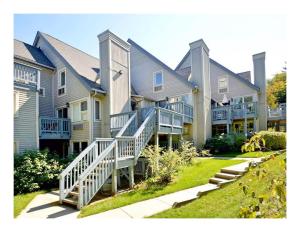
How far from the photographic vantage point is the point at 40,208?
4902 mm

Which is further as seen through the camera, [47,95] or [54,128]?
[47,95]

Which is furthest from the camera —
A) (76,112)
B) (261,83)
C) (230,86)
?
(230,86)

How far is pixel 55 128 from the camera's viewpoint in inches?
356

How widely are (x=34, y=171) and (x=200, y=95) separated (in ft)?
27.9

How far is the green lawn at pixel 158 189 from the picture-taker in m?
4.68

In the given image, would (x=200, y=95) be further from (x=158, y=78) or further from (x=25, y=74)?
(x=25, y=74)

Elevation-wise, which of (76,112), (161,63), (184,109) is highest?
(161,63)

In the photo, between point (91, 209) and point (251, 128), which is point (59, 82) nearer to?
point (91, 209)

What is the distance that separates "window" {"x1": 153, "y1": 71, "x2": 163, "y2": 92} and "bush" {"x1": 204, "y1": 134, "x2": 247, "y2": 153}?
4508 mm

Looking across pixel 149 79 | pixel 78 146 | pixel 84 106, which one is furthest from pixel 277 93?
pixel 78 146

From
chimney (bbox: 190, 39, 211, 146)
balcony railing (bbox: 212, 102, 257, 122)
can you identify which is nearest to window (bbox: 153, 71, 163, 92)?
chimney (bbox: 190, 39, 211, 146)

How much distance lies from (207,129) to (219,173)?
5701 millimetres
